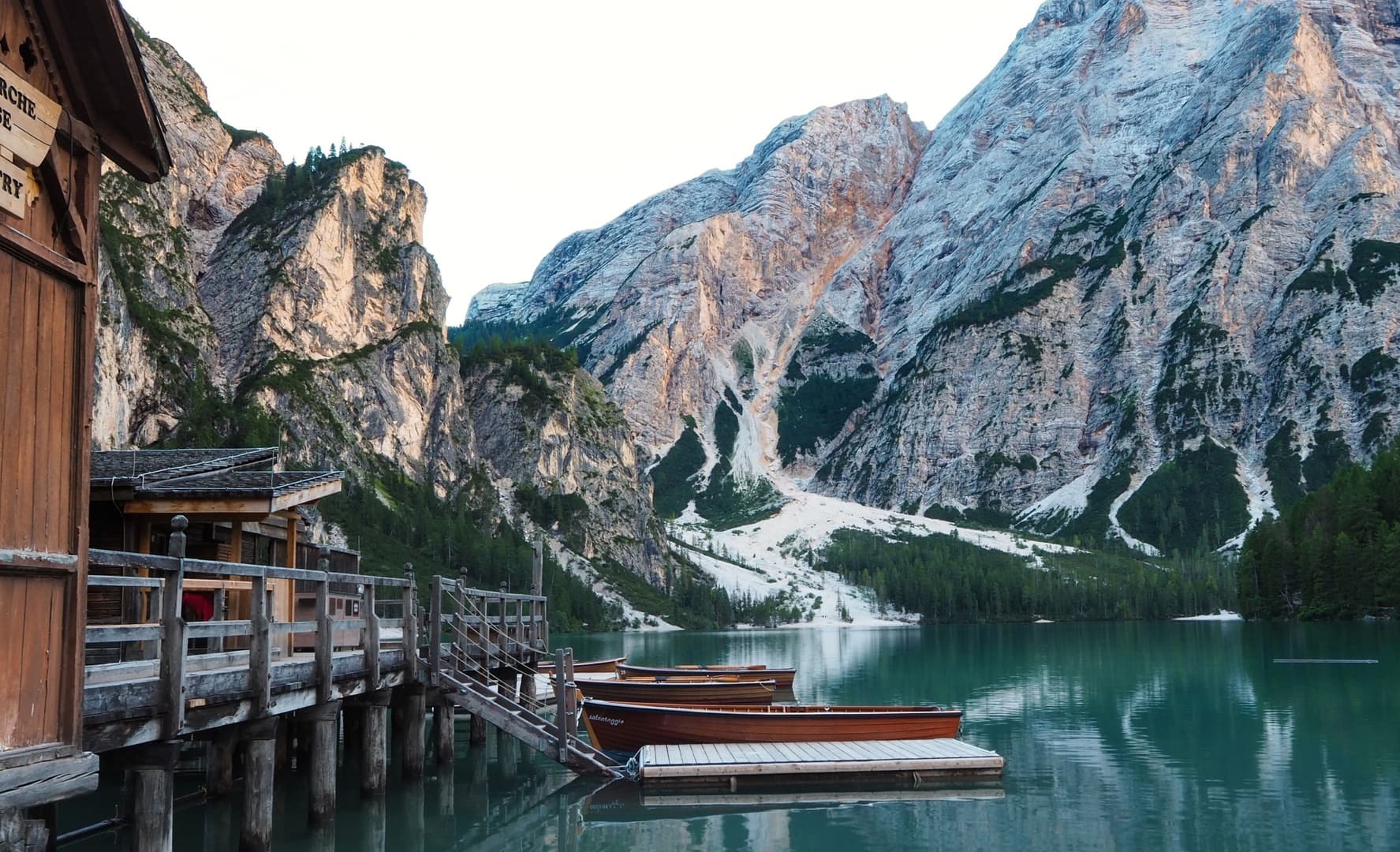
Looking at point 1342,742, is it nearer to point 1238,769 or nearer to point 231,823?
point 1238,769

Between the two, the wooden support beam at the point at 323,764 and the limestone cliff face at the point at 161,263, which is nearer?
the wooden support beam at the point at 323,764

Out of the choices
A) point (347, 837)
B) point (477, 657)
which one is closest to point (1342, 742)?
point (477, 657)

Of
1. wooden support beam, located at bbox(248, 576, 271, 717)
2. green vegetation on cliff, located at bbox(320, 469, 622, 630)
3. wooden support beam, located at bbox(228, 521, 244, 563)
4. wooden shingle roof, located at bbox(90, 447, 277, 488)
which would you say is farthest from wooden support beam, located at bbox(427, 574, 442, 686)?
green vegetation on cliff, located at bbox(320, 469, 622, 630)

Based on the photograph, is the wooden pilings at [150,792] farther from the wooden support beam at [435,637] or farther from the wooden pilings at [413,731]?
the wooden pilings at [413,731]

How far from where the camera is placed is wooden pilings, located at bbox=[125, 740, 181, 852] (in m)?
14.5

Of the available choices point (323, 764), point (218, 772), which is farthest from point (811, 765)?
point (218, 772)

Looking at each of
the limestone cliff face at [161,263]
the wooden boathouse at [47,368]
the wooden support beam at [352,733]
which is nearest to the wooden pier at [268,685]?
the wooden support beam at [352,733]

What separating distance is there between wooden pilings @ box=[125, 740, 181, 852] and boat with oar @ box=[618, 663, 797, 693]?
33.6m

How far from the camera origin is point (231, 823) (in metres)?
24.8

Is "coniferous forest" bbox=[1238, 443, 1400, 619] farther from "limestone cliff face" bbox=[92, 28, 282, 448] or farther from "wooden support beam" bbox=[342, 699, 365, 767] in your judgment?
"limestone cliff face" bbox=[92, 28, 282, 448]

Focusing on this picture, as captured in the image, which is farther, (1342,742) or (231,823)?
(1342,742)

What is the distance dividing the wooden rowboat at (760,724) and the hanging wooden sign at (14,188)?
24.9 m

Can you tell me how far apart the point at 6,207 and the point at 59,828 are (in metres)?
18.5

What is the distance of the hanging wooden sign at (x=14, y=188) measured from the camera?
1041cm
